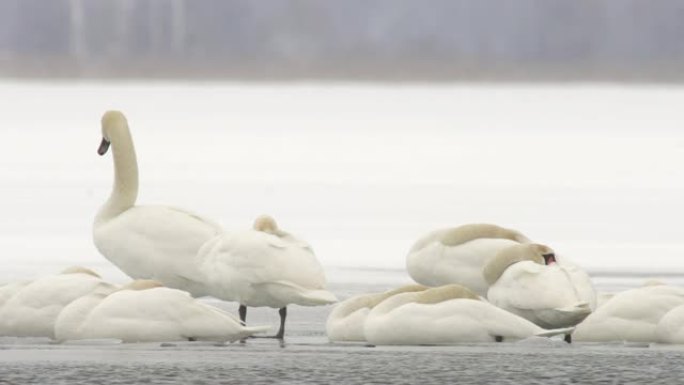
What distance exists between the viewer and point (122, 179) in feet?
43.2

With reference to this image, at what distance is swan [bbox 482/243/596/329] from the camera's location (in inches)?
421

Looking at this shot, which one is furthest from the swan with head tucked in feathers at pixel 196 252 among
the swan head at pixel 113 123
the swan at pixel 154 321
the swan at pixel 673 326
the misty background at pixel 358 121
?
the swan at pixel 673 326

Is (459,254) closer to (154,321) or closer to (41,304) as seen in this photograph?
(154,321)

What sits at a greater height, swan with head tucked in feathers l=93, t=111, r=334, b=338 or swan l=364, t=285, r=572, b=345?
swan with head tucked in feathers l=93, t=111, r=334, b=338

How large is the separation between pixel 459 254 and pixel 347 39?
10569 centimetres

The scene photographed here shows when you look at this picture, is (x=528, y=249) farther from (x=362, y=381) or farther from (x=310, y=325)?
(x=362, y=381)

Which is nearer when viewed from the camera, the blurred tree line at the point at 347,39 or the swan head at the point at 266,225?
the swan head at the point at 266,225

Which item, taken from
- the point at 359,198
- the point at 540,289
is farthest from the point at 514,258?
the point at 359,198

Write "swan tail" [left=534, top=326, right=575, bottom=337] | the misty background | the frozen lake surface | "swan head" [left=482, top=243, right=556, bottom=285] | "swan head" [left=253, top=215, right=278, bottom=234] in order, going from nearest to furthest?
1. the frozen lake surface
2. "swan tail" [left=534, top=326, right=575, bottom=337]
3. "swan head" [left=482, top=243, right=556, bottom=285]
4. "swan head" [left=253, top=215, right=278, bottom=234]
5. the misty background

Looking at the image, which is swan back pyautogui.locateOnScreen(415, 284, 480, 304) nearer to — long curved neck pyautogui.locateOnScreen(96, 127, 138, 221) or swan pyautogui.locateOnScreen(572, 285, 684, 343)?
swan pyautogui.locateOnScreen(572, 285, 684, 343)

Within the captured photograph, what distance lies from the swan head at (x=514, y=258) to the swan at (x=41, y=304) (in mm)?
2126

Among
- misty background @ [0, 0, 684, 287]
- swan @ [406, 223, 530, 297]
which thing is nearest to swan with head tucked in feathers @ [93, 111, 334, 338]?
swan @ [406, 223, 530, 297]

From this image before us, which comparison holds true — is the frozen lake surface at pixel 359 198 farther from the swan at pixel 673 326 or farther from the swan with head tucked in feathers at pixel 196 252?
the swan with head tucked in feathers at pixel 196 252

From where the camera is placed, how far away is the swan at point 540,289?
1069 centimetres
